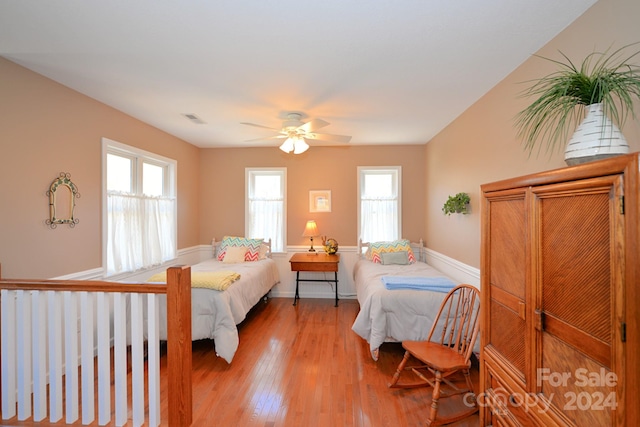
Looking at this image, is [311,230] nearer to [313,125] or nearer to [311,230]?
[311,230]

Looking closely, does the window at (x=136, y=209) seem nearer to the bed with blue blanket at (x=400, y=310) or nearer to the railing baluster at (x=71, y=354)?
the railing baluster at (x=71, y=354)

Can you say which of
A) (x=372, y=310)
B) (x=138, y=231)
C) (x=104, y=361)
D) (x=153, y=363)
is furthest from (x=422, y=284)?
(x=138, y=231)

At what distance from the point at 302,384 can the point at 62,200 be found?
268 cm

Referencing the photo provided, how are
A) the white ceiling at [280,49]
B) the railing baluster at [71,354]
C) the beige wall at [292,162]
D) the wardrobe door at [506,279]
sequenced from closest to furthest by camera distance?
the wardrobe door at [506,279], the white ceiling at [280,49], the railing baluster at [71,354], the beige wall at [292,162]

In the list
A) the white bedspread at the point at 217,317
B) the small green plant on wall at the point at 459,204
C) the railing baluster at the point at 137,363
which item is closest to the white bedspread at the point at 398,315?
the small green plant on wall at the point at 459,204

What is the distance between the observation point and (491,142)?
8.58ft

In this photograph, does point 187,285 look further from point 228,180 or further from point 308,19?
point 228,180

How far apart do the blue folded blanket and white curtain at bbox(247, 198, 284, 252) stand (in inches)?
97.3

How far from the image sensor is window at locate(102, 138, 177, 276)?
309 cm

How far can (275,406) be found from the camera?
82.4 inches

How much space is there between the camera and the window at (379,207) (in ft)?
15.7

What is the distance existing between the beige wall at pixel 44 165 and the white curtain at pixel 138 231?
0.69 feet

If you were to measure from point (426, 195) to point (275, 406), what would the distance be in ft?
12.3

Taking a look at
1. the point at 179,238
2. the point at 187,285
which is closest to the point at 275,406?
the point at 187,285
